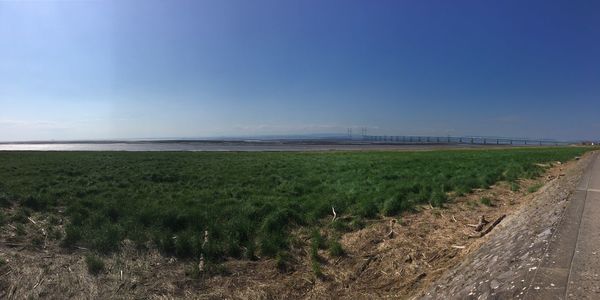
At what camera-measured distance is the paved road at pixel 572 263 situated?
4105 mm

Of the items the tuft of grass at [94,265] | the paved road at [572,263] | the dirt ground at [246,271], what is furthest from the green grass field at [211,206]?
the paved road at [572,263]

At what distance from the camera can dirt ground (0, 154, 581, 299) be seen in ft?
20.1

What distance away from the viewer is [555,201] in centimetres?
982

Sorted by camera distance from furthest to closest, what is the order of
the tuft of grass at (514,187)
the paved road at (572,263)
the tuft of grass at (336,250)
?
1. the tuft of grass at (514,187)
2. the tuft of grass at (336,250)
3. the paved road at (572,263)

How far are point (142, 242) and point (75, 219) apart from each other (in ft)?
9.85

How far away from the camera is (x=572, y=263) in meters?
4.89

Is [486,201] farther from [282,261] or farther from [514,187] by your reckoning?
[282,261]

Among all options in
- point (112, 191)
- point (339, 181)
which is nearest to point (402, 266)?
point (339, 181)

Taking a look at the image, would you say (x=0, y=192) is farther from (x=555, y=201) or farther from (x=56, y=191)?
(x=555, y=201)

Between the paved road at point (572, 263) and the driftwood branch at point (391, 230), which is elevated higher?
the paved road at point (572, 263)

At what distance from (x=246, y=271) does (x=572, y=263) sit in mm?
5413


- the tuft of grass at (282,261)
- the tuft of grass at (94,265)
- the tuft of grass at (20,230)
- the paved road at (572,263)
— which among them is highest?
the paved road at (572,263)

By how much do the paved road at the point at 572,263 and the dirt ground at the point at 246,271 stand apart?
1662mm

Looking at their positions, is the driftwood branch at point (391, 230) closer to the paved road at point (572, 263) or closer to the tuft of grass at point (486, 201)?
the paved road at point (572, 263)
